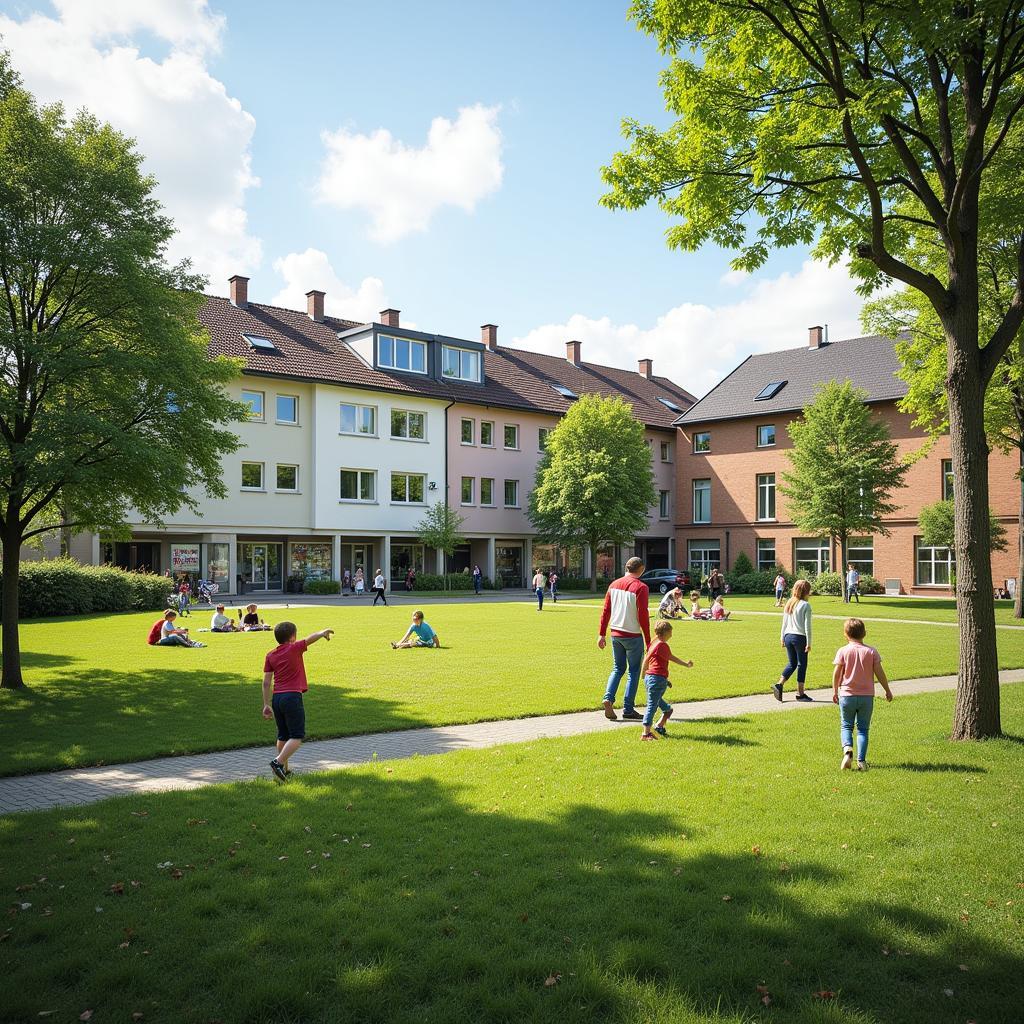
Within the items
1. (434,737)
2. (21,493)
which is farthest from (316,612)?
(434,737)

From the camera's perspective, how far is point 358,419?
4241cm

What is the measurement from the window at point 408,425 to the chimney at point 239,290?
9415 mm

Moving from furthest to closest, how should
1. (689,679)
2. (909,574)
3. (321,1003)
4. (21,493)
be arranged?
1. (909,574)
2. (689,679)
3. (21,493)
4. (321,1003)

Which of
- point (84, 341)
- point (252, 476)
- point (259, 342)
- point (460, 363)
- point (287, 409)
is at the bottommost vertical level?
point (84, 341)

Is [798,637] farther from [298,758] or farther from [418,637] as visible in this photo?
[418,637]

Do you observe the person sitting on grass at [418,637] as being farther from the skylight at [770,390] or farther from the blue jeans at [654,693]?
the skylight at [770,390]

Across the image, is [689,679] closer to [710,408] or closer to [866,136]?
[866,136]

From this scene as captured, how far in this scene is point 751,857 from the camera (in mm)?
5445

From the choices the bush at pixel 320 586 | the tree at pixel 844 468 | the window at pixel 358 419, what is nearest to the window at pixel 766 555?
the tree at pixel 844 468

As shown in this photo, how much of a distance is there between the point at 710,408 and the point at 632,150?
45.3 metres

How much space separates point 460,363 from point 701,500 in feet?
62.4

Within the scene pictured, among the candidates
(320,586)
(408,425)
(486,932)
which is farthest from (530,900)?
(408,425)

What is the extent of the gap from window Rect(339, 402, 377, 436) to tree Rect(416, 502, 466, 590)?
534cm

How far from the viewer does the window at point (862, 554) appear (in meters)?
45.7
